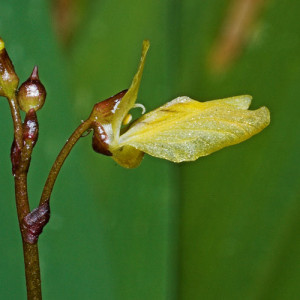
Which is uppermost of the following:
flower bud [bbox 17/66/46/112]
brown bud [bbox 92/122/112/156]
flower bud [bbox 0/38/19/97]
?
flower bud [bbox 0/38/19/97]

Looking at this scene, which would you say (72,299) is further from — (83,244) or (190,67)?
(190,67)

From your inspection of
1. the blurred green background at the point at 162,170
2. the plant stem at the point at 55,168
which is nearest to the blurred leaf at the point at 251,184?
the blurred green background at the point at 162,170

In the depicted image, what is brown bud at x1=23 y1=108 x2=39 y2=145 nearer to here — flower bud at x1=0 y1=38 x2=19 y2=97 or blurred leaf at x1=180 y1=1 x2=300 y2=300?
flower bud at x1=0 y1=38 x2=19 y2=97

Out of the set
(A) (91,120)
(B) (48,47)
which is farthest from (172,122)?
(B) (48,47)

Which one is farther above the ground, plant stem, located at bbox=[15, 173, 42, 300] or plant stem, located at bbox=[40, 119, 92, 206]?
plant stem, located at bbox=[40, 119, 92, 206]

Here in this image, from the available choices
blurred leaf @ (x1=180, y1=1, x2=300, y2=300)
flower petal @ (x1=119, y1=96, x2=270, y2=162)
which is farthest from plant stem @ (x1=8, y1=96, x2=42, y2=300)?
blurred leaf @ (x1=180, y1=1, x2=300, y2=300)
